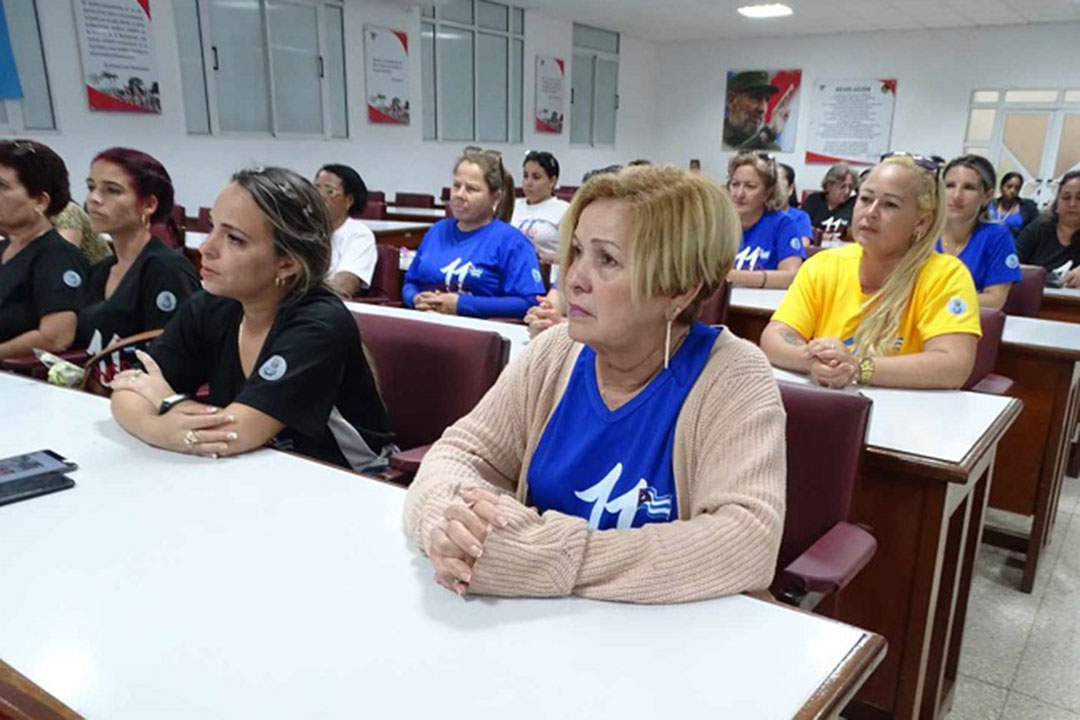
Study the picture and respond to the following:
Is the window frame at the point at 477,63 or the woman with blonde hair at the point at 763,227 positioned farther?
the window frame at the point at 477,63

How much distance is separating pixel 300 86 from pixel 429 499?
7997 mm

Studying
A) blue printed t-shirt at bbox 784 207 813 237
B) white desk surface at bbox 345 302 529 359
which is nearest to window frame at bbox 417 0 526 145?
blue printed t-shirt at bbox 784 207 813 237

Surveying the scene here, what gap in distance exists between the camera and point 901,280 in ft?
6.97

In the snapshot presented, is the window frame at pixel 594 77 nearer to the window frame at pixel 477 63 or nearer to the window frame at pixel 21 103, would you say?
the window frame at pixel 477 63

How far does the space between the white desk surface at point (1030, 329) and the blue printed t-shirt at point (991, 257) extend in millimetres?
272

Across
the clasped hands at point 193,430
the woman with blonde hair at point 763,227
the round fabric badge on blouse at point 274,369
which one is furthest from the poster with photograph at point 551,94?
the clasped hands at point 193,430

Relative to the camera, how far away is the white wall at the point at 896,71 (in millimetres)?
10281

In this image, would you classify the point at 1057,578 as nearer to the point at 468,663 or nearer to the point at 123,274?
the point at 468,663

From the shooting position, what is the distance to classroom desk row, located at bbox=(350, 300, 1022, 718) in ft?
5.37

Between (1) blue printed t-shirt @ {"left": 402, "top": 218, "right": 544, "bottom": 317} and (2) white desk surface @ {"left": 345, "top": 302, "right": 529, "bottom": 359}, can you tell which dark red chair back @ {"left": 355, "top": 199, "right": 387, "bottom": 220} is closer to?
(1) blue printed t-shirt @ {"left": 402, "top": 218, "right": 544, "bottom": 317}

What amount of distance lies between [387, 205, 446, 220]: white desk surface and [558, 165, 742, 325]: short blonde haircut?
6.14m

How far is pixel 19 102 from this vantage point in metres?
6.07

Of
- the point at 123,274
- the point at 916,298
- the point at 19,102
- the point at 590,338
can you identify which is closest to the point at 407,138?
the point at 19,102

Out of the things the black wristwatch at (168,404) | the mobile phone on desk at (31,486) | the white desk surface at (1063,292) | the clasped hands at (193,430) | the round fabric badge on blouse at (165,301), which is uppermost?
the round fabric badge on blouse at (165,301)
